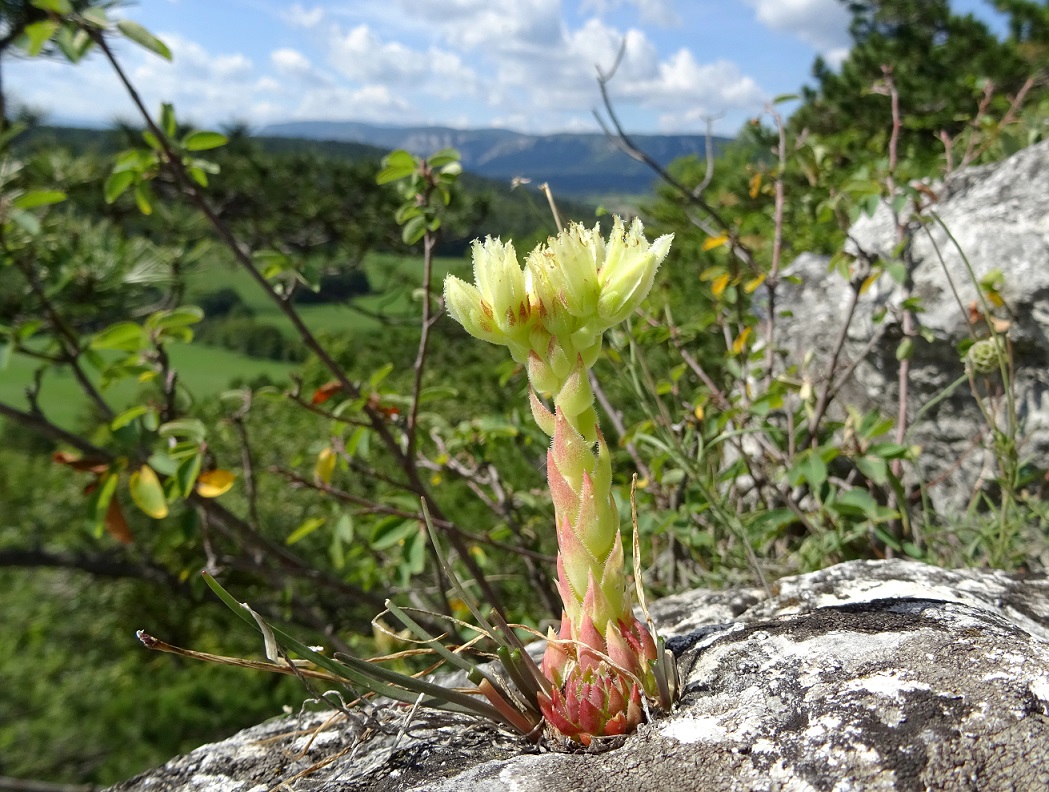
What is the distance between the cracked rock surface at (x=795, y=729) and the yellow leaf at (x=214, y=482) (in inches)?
36.0

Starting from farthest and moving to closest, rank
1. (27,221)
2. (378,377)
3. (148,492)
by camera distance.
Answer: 1. (27,221)
2. (378,377)
3. (148,492)

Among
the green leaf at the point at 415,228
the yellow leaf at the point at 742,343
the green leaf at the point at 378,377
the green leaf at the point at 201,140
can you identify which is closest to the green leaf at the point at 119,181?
the green leaf at the point at 201,140

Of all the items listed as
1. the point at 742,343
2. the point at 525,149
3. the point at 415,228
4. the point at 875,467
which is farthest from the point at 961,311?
the point at 525,149

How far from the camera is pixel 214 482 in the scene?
6.56 ft

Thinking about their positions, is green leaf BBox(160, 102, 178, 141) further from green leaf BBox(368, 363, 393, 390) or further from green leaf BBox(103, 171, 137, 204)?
green leaf BBox(368, 363, 393, 390)

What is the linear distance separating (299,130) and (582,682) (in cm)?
16909


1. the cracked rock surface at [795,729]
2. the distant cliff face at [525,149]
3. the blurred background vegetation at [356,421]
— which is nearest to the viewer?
the cracked rock surface at [795,729]

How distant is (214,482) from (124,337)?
0.46m

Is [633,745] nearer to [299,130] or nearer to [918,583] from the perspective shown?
[918,583]

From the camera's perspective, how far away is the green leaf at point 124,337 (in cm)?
189

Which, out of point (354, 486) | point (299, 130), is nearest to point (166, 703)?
point (354, 486)

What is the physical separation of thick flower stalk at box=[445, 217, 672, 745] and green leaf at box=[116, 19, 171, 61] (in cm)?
155

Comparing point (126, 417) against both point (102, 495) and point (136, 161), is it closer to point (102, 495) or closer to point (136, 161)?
point (102, 495)

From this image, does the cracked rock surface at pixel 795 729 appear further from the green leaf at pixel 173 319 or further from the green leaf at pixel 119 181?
the green leaf at pixel 119 181
